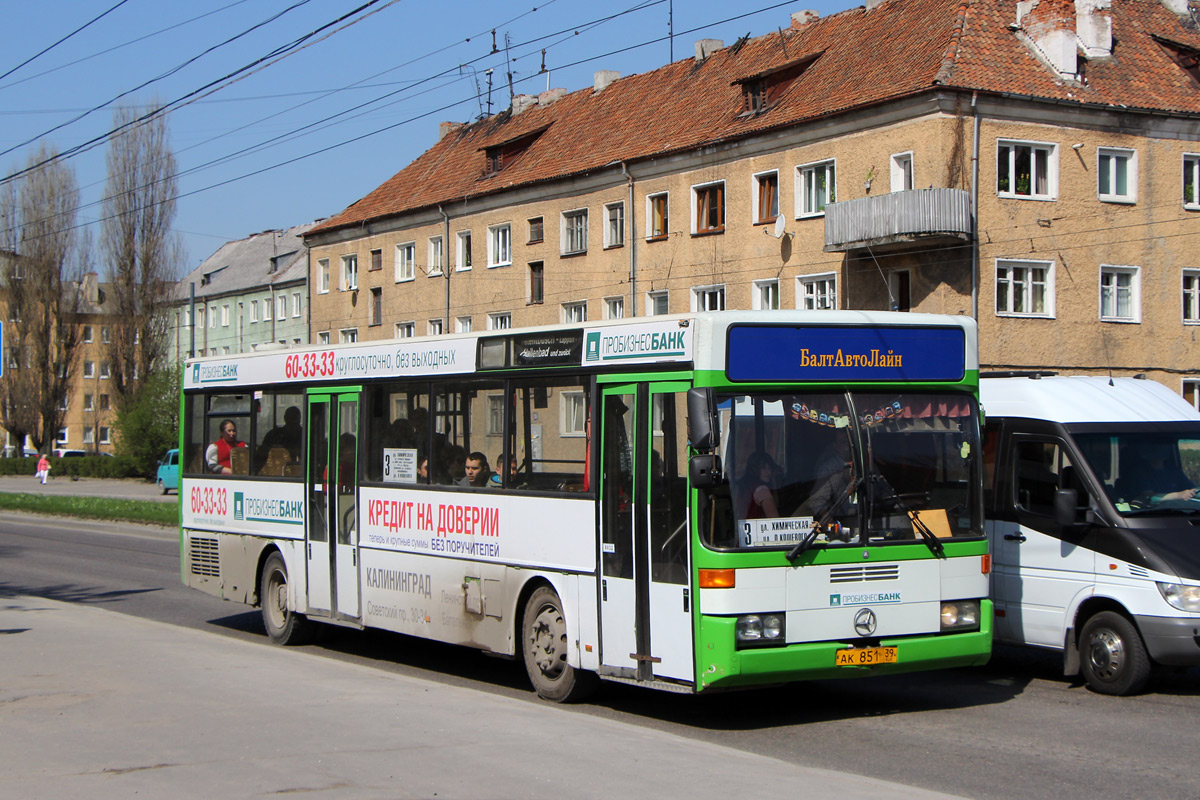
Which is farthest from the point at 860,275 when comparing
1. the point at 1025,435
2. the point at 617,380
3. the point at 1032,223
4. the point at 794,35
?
the point at 617,380

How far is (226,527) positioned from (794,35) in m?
31.7

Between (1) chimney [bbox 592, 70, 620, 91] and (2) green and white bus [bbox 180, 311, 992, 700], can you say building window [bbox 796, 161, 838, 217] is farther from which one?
(2) green and white bus [bbox 180, 311, 992, 700]

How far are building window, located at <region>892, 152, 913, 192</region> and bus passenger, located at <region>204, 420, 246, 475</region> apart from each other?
73.3 ft

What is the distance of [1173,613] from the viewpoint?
9.70m

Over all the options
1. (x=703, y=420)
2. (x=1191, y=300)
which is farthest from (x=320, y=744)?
(x=1191, y=300)

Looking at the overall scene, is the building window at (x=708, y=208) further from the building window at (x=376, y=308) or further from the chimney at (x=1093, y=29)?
the building window at (x=376, y=308)

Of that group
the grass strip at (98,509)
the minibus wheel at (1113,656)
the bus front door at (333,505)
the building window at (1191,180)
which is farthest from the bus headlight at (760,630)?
the building window at (1191,180)

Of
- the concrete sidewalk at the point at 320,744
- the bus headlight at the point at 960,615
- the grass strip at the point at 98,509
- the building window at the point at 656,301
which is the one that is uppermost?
the building window at the point at 656,301

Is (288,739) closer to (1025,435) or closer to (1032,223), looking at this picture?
(1025,435)

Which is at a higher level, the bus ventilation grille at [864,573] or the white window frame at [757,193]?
the white window frame at [757,193]

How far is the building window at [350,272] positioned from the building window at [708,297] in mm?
20829

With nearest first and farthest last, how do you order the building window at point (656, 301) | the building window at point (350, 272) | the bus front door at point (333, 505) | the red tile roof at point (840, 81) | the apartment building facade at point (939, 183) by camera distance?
the bus front door at point (333, 505) < the apartment building facade at point (939, 183) < the red tile roof at point (840, 81) < the building window at point (656, 301) < the building window at point (350, 272)

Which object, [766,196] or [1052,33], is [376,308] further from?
[1052,33]

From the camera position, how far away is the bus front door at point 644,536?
8.75m
